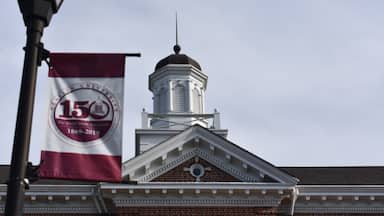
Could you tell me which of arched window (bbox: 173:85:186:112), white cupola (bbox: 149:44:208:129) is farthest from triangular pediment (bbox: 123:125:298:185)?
arched window (bbox: 173:85:186:112)

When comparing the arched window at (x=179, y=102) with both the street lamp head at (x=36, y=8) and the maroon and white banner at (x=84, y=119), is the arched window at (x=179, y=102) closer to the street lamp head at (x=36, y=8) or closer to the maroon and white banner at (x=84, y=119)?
the maroon and white banner at (x=84, y=119)

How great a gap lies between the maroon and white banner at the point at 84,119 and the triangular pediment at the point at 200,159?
11228mm

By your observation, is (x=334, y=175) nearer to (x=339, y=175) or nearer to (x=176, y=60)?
(x=339, y=175)

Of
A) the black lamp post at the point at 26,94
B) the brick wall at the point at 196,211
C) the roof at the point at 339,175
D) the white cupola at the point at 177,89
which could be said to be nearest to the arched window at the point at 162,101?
the white cupola at the point at 177,89

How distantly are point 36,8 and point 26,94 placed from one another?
0.86 m

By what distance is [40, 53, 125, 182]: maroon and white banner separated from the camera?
6910 millimetres

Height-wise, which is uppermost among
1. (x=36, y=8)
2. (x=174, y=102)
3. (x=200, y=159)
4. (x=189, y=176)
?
(x=174, y=102)

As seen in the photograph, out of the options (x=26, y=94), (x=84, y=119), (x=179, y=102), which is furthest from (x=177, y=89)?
(x=26, y=94)

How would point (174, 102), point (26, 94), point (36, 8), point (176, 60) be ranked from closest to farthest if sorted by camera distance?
point (26, 94)
point (36, 8)
point (174, 102)
point (176, 60)

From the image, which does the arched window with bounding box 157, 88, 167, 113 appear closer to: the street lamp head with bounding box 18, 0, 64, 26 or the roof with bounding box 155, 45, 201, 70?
the roof with bounding box 155, 45, 201, 70

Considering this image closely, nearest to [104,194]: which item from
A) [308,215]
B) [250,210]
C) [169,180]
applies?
[169,180]

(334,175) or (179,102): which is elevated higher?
(179,102)

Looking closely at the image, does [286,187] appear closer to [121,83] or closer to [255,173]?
[255,173]

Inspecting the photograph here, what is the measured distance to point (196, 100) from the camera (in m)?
26.2
